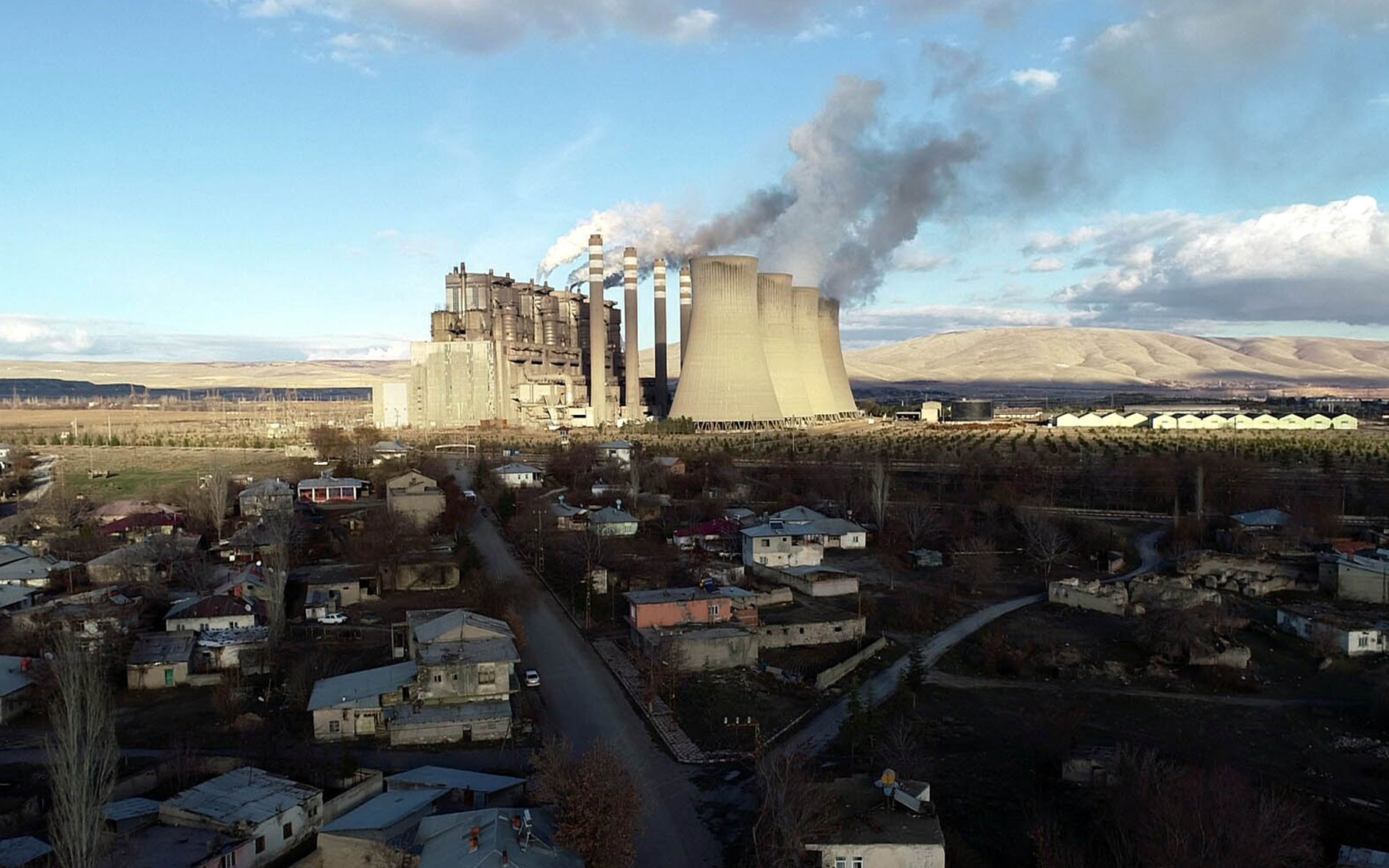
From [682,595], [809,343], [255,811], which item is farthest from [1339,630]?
[809,343]

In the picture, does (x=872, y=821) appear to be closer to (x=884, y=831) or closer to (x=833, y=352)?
(x=884, y=831)

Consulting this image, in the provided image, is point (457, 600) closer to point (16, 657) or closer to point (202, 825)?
point (16, 657)

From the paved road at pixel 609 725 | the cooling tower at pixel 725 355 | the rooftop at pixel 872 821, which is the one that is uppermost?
the cooling tower at pixel 725 355

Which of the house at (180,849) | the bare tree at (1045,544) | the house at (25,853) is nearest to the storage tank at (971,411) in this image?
the bare tree at (1045,544)

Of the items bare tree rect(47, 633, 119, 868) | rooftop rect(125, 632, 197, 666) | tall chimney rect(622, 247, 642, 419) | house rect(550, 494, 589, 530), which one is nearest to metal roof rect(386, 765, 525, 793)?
bare tree rect(47, 633, 119, 868)

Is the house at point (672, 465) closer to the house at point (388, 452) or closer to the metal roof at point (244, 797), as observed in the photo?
the house at point (388, 452)

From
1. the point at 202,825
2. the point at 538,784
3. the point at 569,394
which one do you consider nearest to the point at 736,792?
the point at 538,784
